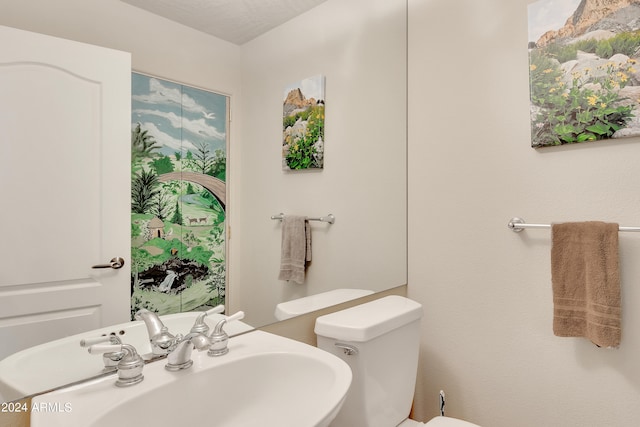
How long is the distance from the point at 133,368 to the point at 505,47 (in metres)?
1.61

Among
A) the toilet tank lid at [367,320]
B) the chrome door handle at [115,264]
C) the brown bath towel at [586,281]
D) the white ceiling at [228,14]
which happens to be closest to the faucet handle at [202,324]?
the chrome door handle at [115,264]

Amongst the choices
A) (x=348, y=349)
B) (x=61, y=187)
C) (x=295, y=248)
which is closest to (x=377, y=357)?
(x=348, y=349)

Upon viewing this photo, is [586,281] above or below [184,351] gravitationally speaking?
above

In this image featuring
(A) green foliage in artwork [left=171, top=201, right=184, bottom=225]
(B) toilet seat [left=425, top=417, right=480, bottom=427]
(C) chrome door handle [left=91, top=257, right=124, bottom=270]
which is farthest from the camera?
(B) toilet seat [left=425, top=417, right=480, bottom=427]

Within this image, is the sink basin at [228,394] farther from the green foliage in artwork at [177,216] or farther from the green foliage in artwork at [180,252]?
the green foliage in artwork at [177,216]

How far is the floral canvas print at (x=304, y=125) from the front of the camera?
1318 mm

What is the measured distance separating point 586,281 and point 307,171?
39.1 inches

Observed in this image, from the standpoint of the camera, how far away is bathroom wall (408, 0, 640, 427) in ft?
3.94

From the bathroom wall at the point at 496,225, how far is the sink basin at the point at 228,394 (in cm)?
81

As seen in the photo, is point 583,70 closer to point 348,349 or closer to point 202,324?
point 348,349


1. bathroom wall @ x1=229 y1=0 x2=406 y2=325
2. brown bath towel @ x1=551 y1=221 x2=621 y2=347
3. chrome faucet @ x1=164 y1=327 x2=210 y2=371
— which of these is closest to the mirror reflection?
bathroom wall @ x1=229 y1=0 x2=406 y2=325

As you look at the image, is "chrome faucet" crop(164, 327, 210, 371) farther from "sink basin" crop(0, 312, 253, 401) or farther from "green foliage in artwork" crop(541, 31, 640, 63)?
"green foliage in artwork" crop(541, 31, 640, 63)

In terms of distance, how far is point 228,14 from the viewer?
1.10m

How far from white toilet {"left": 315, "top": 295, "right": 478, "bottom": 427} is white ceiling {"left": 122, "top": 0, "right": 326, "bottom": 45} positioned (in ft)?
3.17
